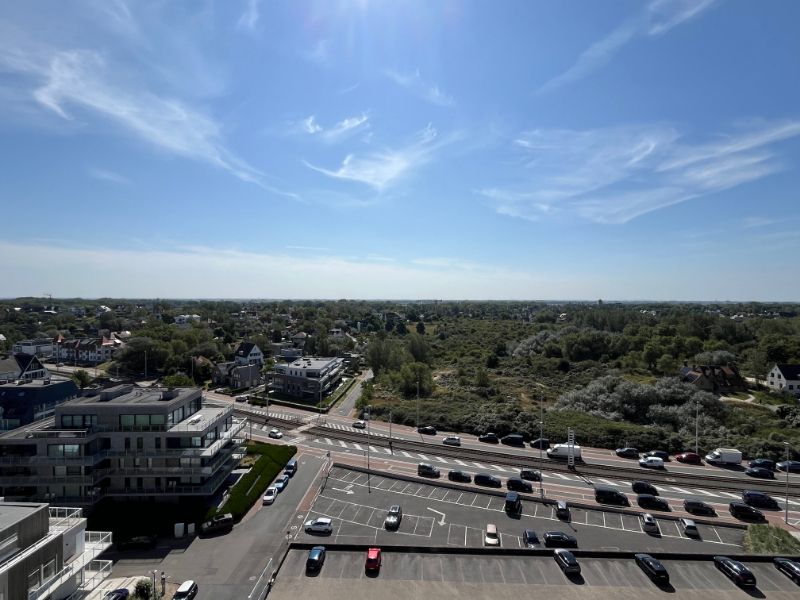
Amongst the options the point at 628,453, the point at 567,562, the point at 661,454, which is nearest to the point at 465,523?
the point at 567,562

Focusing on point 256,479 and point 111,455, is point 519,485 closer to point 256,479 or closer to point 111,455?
point 256,479

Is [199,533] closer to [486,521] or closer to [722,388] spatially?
[486,521]

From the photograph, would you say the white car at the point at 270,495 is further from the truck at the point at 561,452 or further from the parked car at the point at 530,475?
the truck at the point at 561,452

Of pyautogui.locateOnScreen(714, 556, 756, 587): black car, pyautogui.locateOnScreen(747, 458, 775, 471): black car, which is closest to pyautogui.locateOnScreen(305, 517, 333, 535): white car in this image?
pyautogui.locateOnScreen(714, 556, 756, 587): black car

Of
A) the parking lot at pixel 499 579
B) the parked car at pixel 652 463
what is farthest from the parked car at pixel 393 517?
the parked car at pixel 652 463

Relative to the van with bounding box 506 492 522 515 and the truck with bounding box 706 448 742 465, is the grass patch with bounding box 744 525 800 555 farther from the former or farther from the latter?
the truck with bounding box 706 448 742 465

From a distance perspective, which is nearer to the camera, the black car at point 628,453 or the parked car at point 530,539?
the parked car at point 530,539

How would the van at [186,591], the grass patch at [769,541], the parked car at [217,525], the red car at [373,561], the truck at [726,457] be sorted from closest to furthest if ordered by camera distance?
the red car at [373,561] < the van at [186,591] < the grass patch at [769,541] < the parked car at [217,525] < the truck at [726,457]
